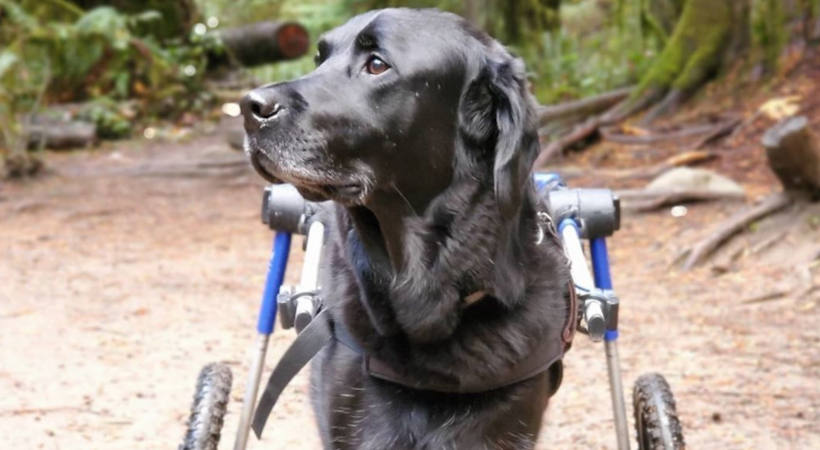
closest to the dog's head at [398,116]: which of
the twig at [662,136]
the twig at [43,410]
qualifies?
the twig at [43,410]

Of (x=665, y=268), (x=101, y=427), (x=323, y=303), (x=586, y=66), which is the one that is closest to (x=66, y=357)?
(x=101, y=427)

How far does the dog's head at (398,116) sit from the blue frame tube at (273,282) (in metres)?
0.91

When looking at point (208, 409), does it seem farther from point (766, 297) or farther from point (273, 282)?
point (766, 297)

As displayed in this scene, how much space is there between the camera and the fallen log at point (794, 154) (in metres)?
6.95

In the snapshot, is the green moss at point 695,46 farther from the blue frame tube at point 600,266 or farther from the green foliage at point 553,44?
the blue frame tube at point 600,266

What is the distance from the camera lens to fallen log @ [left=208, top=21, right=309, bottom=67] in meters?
16.6

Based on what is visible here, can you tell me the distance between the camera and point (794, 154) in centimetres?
716

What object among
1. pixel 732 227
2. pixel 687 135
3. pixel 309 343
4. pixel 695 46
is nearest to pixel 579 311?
pixel 309 343

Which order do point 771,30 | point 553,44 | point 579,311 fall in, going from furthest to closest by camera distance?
1. point 553,44
2. point 771,30
3. point 579,311

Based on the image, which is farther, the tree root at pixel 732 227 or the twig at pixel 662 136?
the twig at pixel 662 136

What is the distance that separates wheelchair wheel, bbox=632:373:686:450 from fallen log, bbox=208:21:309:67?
45.0ft

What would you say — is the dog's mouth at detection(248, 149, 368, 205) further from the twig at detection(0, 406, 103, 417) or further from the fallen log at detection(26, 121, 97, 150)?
the fallen log at detection(26, 121, 97, 150)

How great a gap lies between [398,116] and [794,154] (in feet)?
17.1

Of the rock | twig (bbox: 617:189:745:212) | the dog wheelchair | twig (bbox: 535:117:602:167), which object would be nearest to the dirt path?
twig (bbox: 617:189:745:212)
